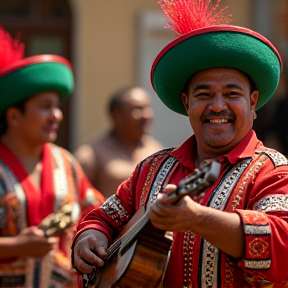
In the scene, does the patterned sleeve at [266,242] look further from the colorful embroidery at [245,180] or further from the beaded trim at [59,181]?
the beaded trim at [59,181]

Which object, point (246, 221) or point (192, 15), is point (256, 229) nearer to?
point (246, 221)

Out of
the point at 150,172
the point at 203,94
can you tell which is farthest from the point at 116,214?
the point at 203,94

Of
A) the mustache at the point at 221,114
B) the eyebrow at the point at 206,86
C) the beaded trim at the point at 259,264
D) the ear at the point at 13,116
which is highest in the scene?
the eyebrow at the point at 206,86

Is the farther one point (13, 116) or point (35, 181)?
point (13, 116)

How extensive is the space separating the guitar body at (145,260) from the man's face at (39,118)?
2.44 m

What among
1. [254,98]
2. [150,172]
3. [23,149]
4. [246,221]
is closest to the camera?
[246,221]

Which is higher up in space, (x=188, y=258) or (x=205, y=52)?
(x=205, y=52)

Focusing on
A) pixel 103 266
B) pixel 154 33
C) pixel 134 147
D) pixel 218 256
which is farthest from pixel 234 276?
pixel 154 33

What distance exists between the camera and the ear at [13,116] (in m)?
6.46

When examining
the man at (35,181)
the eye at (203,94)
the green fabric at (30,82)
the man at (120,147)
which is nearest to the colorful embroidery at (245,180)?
the eye at (203,94)

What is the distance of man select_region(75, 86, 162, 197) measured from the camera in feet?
27.9

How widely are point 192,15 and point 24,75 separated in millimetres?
2158

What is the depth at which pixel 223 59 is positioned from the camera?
4.14 metres

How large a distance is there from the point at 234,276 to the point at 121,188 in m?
0.76
